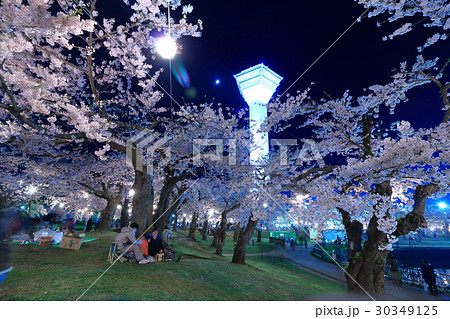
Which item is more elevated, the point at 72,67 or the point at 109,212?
the point at 72,67

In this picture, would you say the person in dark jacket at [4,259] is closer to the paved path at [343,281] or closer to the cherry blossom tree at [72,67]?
the cherry blossom tree at [72,67]

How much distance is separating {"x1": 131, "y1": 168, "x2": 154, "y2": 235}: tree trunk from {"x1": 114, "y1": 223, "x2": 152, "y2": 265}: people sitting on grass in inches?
64.6

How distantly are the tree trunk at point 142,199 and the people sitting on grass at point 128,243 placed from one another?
1.64m

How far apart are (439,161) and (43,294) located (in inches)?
423

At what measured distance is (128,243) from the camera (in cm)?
831

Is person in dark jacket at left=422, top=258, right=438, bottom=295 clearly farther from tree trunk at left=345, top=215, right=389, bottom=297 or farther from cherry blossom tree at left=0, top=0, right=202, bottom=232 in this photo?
cherry blossom tree at left=0, top=0, right=202, bottom=232

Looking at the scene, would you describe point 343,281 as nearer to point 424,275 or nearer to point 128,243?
point 424,275

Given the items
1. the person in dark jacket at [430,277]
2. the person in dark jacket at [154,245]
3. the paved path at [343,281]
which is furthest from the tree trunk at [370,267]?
the person in dark jacket at [154,245]

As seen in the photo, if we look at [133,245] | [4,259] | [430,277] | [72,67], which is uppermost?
[72,67]

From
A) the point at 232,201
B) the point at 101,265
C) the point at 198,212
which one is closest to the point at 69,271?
the point at 101,265

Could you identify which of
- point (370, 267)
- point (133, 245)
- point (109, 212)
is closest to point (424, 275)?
point (370, 267)

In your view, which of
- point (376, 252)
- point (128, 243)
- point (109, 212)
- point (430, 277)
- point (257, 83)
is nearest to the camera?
point (376, 252)

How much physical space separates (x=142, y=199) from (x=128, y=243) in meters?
2.34
